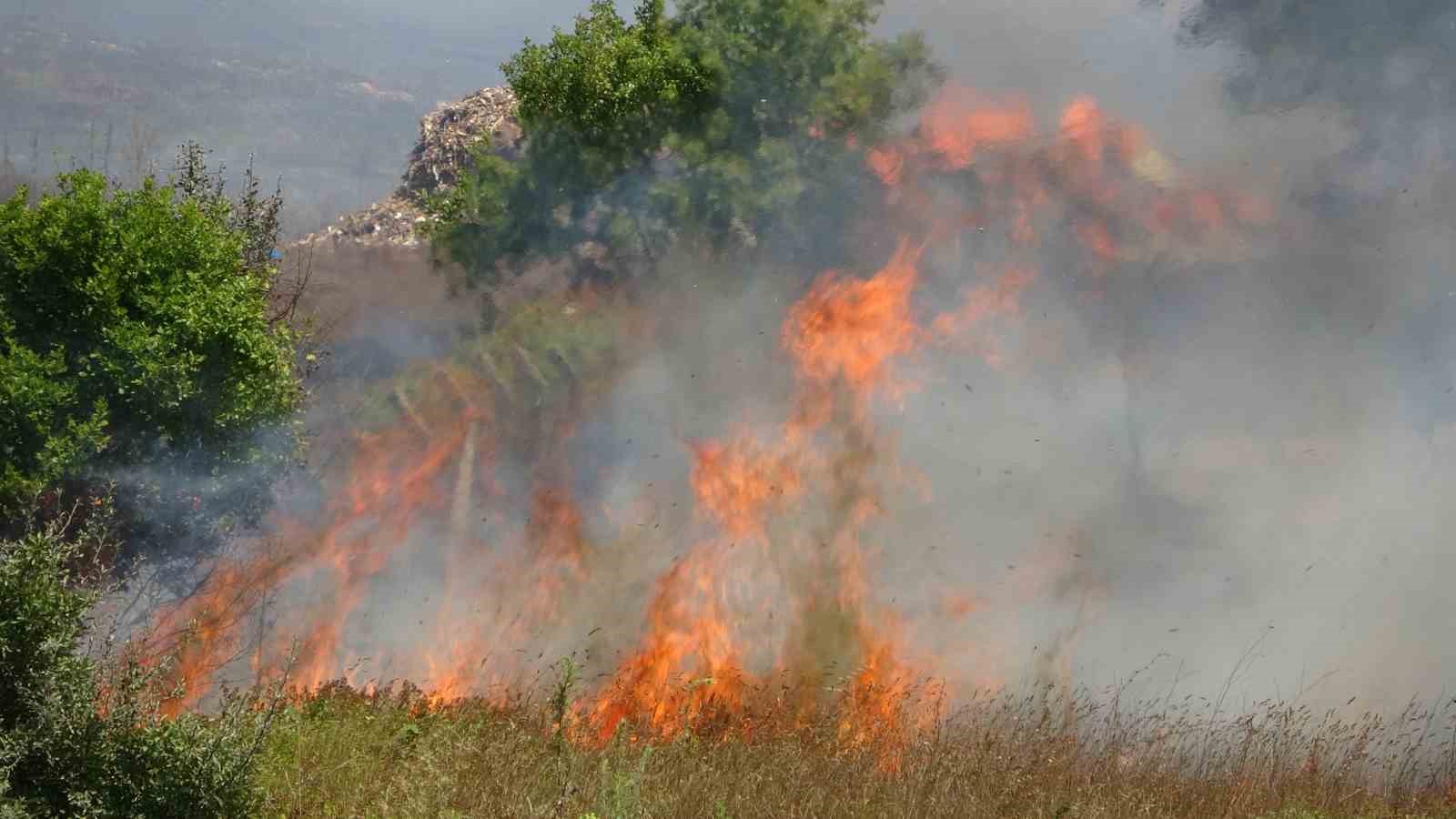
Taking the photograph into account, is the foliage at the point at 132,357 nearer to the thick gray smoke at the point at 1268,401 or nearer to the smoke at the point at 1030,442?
the smoke at the point at 1030,442

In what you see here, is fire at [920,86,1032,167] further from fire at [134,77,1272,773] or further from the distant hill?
the distant hill

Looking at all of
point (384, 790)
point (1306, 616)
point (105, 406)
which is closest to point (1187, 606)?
point (1306, 616)

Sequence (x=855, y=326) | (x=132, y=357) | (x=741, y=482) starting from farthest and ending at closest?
(x=855, y=326), (x=741, y=482), (x=132, y=357)

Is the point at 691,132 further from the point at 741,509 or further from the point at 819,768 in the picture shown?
the point at 819,768

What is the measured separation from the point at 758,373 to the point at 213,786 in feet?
31.6

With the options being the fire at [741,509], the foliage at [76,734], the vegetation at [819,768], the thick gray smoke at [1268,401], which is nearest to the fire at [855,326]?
the fire at [741,509]

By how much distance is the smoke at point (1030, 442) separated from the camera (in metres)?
12.6

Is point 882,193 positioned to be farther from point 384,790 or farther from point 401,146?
point 401,146

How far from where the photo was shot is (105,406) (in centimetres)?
1259

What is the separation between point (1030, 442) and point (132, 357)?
10.2 metres

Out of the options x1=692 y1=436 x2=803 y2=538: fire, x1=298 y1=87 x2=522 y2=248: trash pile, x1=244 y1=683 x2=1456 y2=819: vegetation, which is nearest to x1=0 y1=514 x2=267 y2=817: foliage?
x1=244 y1=683 x2=1456 y2=819: vegetation

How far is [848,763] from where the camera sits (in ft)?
27.8

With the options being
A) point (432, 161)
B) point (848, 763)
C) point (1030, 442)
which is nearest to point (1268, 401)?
point (1030, 442)

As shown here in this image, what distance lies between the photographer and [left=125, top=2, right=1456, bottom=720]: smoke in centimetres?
1255
